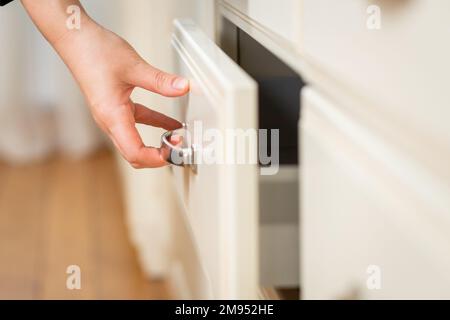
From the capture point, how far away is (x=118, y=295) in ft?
4.42

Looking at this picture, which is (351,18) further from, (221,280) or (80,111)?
(80,111)

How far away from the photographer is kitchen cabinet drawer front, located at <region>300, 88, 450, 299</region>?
14.4 inches

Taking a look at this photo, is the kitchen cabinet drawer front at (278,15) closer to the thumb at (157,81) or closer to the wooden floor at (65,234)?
the thumb at (157,81)

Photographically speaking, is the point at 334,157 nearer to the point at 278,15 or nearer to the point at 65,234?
the point at 278,15

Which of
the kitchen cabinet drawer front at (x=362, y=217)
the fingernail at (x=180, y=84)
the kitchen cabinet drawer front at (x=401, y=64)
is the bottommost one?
the kitchen cabinet drawer front at (x=362, y=217)

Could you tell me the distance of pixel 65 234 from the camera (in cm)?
158

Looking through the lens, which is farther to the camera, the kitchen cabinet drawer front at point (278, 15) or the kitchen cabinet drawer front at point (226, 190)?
the kitchen cabinet drawer front at point (278, 15)

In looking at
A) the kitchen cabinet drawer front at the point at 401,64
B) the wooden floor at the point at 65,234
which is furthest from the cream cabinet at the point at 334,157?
the wooden floor at the point at 65,234

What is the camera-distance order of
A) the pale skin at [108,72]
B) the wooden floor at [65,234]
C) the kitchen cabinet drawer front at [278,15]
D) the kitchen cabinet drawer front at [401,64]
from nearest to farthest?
the kitchen cabinet drawer front at [401,64] → the kitchen cabinet drawer front at [278,15] → the pale skin at [108,72] → the wooden floor at [65,234]

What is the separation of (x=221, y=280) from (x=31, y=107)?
156cm

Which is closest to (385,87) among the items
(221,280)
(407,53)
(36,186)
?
(407,53)

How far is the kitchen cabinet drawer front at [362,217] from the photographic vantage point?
0.37 meters

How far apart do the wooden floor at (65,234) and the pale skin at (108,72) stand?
0.54m

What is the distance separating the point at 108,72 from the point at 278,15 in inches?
6.0
